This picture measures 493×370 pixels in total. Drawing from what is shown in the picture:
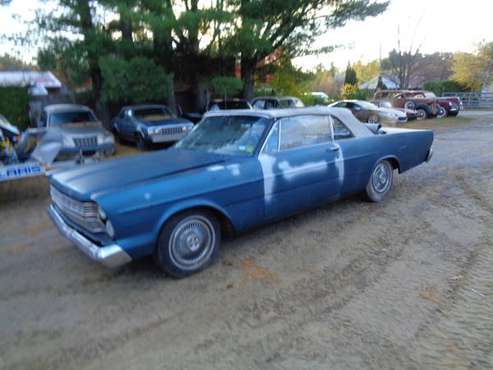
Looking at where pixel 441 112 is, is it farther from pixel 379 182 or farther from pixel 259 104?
pixel 379 182

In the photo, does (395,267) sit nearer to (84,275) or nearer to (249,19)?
(84,275)

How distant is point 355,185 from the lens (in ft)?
16.3

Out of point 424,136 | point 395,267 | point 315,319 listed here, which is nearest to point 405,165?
point 424,136

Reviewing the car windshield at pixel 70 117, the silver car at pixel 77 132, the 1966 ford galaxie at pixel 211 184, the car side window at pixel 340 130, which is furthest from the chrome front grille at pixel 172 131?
the car side window at pixel 340 130

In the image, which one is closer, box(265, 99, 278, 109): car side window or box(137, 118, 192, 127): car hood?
box(137, 118, 192, 127): car hood

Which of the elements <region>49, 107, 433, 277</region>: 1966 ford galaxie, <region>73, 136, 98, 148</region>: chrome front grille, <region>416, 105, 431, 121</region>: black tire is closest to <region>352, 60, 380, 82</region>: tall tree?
<region>416, 105, 431, 121</region>: black tire

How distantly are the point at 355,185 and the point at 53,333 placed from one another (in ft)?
12.8

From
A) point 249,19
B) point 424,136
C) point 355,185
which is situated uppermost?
point 249,19

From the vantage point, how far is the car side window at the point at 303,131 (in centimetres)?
425

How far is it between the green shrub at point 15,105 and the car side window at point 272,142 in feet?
47.4

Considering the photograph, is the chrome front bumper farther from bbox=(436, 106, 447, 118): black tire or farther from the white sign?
bbox=(436, 106, 447, 118): black tire

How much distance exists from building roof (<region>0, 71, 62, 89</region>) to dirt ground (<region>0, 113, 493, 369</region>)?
46.2 ft

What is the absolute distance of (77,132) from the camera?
9586mm

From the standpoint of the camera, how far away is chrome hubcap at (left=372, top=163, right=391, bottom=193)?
5402 mm
